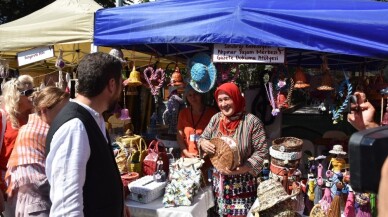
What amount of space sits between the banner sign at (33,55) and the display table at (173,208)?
2.01 meters

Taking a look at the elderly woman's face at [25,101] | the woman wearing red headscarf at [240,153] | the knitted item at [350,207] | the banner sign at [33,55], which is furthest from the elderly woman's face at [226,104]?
the banner sign at [33,55]

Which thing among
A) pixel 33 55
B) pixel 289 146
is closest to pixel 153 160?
pixel 289 146

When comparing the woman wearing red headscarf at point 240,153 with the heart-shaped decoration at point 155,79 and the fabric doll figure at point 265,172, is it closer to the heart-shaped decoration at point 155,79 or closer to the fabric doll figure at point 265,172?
the fabric doll figure at point 265,172

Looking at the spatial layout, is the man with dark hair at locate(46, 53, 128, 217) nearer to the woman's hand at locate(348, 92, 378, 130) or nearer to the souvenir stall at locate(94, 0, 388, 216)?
the souvenir stall at locate(94, 0, 388, 216)

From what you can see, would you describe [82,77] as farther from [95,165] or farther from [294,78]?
[294,78]

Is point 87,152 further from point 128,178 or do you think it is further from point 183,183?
point 128,178

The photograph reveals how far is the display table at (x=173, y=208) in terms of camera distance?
8.25 ft

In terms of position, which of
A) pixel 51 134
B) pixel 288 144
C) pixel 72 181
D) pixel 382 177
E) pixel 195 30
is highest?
pixel 195 30

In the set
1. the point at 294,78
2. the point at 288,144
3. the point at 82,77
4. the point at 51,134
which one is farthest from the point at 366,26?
the point at 51,134

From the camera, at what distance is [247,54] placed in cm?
276

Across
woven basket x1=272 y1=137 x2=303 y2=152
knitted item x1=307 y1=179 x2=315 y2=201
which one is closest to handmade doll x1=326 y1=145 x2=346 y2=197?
knitted item x1=307 y1=179 x2=315 y2=201

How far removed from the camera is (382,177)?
81cm

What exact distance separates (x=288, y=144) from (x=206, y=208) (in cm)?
72

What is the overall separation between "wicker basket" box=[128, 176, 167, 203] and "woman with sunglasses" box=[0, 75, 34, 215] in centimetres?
83
